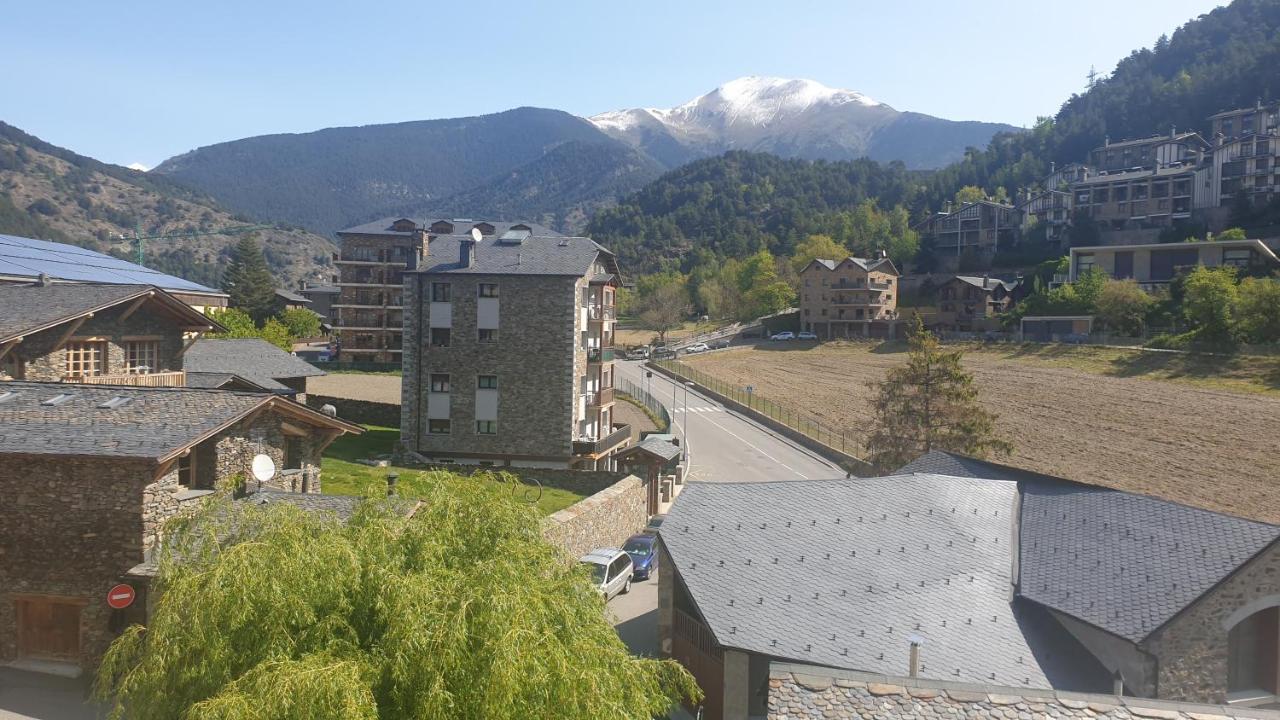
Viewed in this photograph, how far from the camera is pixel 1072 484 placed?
66.8 feet

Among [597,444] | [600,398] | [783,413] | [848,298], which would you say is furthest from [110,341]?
[848,298]

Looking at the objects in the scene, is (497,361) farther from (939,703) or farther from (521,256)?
(939,703)

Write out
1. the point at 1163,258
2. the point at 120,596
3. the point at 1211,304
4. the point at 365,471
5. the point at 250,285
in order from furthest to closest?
the point at 250,285, the point at 1163,258, the point at 1211,304, the point at 365,471, the point at 120,596

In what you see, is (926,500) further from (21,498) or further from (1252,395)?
(1252,395)

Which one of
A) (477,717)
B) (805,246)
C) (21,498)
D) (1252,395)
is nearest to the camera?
(477,717)

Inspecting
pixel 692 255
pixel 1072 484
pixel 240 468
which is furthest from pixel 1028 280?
pixel 240 468

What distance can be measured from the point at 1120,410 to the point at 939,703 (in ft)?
194

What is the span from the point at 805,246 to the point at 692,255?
26.9 m

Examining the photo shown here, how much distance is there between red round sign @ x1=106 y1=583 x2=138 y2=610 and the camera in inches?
658

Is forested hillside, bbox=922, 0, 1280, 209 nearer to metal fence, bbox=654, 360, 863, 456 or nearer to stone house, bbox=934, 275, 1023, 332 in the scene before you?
stone house, bbox=934, 275, 1023, 332

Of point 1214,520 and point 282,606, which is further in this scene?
point 1214,520

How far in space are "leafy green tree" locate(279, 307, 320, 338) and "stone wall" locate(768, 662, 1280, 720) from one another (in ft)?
329

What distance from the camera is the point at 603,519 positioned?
30.3m

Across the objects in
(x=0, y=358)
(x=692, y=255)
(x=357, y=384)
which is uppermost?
(x=692, y=255)
